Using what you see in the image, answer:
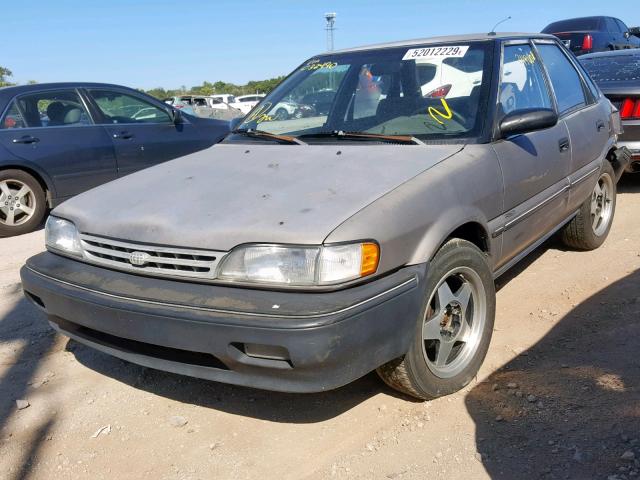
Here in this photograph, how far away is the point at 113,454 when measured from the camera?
262cm

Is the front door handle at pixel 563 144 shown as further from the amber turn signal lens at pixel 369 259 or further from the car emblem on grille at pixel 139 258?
the car emblem on grille at pixel 139 258

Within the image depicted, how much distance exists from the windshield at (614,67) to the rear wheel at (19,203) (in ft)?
19.6

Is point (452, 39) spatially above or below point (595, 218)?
above

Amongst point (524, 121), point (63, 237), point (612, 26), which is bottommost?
point (63, 237)

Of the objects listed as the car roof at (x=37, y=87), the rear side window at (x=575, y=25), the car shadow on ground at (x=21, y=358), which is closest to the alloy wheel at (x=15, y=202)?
the car roof at (x=37, y=87)

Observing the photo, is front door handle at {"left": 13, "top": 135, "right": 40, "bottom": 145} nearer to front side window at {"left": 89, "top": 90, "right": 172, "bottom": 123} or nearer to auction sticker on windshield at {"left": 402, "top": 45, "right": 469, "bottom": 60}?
front side window at {"left": 89, "top": 90, "right": 172, "bottom": 123}

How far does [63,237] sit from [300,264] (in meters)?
1.32

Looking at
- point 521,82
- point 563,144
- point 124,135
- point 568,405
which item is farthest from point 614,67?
point 124,135

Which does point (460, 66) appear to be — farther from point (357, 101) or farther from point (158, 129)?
point (158, 129)

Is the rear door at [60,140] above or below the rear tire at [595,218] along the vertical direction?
above

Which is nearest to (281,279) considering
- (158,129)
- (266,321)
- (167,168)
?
(266,321)

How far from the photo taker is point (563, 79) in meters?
4.38

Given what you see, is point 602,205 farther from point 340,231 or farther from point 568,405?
point 340,231

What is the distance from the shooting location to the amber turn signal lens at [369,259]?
2367mm
